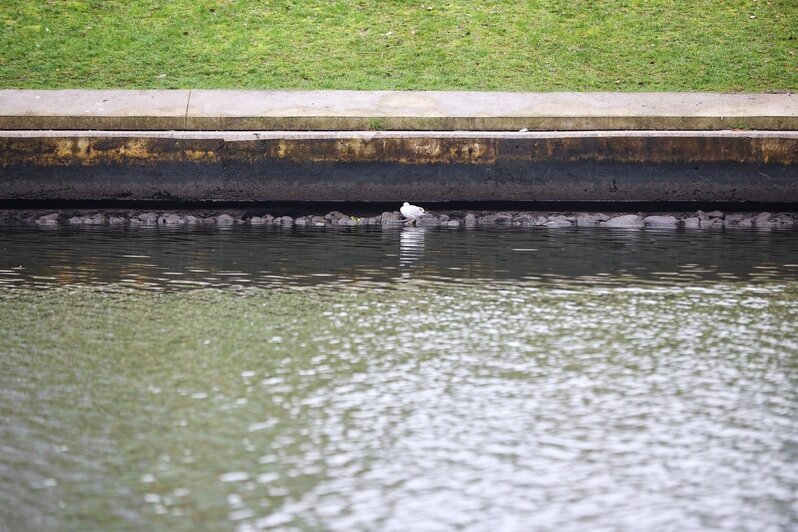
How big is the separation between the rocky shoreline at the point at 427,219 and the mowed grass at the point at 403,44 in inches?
115

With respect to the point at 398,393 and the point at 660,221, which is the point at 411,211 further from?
the point at 398,393

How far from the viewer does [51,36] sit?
17.5 metres

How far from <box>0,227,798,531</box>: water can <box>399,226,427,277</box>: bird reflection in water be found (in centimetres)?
12

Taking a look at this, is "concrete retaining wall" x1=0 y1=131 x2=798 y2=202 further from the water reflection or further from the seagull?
the water reflection

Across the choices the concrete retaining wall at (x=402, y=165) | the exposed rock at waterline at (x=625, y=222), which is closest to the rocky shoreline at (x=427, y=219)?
the exposed rock at waterline at (x=625, y=222)

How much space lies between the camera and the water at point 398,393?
13.8ft

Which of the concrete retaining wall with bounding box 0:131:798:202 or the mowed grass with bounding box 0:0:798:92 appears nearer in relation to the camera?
the concrete retaining wall with bounding box 0:131:798:202

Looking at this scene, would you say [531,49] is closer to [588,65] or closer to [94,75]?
[588,65]

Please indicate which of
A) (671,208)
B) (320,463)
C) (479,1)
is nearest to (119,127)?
(671,208)

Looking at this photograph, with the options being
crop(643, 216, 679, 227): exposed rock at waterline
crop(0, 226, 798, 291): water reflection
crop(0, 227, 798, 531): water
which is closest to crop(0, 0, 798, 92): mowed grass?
crop(643, 216, 679, 227): exposed rock at waterline

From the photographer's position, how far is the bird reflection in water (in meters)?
9.92

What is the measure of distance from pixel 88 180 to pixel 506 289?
607 centimetres

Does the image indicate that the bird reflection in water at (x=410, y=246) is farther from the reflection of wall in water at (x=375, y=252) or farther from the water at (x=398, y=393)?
the water at (x=398, y=393)

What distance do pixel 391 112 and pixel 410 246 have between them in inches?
134
